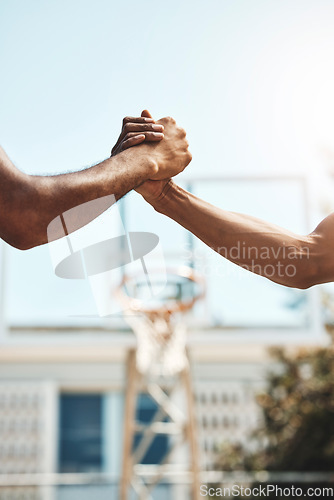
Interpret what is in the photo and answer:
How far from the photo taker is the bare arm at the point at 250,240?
154 cm

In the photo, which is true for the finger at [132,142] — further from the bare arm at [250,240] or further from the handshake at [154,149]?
the bare arm at [250,240]

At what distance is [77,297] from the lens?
4.16 m

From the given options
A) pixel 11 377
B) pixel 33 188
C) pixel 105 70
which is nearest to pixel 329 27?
pixel 105 70

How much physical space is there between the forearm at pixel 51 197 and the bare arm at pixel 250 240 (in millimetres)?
186

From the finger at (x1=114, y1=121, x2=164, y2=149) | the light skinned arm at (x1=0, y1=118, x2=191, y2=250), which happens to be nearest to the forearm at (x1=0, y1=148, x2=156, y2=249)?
the light skinned arm at (x1=0, y1=118, x2=191, y2=250)

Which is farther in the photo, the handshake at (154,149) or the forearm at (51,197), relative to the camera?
the handshake at (154,149)

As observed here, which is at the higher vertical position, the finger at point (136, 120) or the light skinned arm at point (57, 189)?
the finger at point (136, 120)

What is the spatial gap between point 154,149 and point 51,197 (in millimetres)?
325

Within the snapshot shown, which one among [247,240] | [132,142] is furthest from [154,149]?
[247,240]

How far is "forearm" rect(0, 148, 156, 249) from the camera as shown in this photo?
4.03 ft

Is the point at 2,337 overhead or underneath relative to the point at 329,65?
underneath

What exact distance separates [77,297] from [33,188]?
297cm

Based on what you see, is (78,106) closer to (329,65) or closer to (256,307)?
(329,65)

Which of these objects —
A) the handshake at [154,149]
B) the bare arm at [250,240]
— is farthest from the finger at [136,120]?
the bare arm at [250,240]
